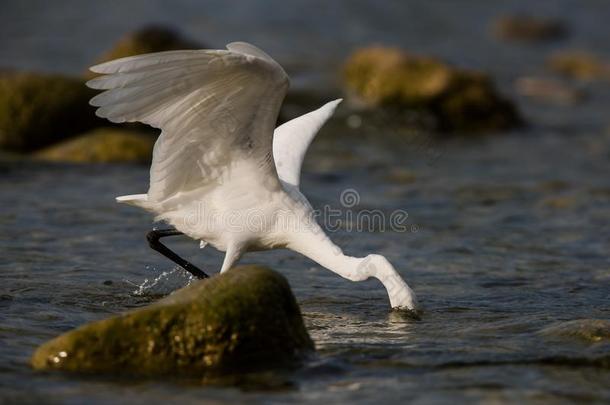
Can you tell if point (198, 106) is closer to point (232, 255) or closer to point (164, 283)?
point (232, 255)

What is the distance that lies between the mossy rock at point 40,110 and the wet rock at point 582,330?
8760 millimetres

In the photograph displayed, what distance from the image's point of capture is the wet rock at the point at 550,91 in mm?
20344

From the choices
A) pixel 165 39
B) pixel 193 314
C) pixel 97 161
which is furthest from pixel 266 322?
pixel 165 39

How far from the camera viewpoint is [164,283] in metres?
9.12

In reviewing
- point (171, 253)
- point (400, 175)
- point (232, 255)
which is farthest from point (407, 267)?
point (400, 175)

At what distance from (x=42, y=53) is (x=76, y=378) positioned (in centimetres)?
1567

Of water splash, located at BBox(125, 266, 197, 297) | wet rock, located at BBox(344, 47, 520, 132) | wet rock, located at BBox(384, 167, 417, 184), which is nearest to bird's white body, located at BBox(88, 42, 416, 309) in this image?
water splash, located at BBox(125, 266, 197, 297)

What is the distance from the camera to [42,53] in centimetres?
2083

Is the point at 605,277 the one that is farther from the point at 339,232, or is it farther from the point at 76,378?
the point at 76,378

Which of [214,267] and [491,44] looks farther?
[491,44]

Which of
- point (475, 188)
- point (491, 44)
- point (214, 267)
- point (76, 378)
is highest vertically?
point (491, 44)

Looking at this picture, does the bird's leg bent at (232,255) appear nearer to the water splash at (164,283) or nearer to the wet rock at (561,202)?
the water splash at (164,283)

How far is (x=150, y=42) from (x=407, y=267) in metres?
7.99

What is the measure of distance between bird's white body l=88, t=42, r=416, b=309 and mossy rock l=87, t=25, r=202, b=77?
26.2 feet
